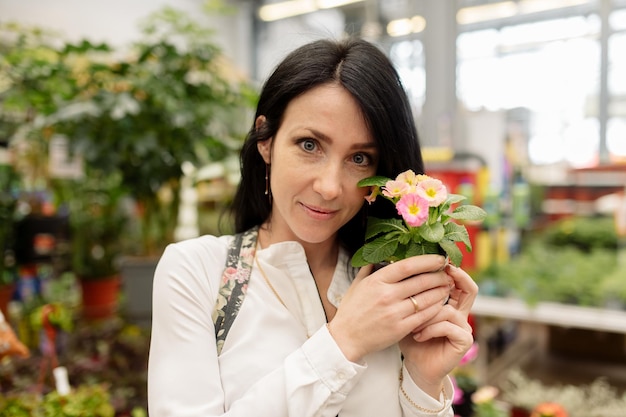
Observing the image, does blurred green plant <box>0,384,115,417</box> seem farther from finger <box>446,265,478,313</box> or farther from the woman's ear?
finger <box>446,265,478,313</box>

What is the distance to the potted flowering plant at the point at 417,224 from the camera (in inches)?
37.9

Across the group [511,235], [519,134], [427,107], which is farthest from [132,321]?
[427,107]

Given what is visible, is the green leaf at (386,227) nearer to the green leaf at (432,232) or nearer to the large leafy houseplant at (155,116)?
the green leaf at (432,232)

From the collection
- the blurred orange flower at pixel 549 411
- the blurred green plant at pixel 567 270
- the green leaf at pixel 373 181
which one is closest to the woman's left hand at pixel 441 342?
the green leaf at pixel 373 181

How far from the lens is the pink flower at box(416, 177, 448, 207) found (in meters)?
0.96

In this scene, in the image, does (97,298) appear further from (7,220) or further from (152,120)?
(152,120)

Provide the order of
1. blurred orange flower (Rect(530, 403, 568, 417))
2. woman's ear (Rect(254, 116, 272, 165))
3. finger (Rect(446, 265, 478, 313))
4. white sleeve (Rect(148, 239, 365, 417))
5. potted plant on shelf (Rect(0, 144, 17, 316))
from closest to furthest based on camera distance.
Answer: white sleeve (Rect(148, 239, 365, 417)) → finger (Rect(446, 265, 478, 313)) → woman's ear (Rect(254, 116, 272, 165)) → blurred orange flower (Rect(530, 403, 568, 417)) → potted plant on shelf (Rect(0, 144, 17, 316))

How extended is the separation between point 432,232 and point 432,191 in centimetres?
8

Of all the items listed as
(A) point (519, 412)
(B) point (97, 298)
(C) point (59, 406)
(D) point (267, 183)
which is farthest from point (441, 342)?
(B) point (97, 298)

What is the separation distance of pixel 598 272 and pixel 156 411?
9.23ft

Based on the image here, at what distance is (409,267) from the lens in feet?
3.18

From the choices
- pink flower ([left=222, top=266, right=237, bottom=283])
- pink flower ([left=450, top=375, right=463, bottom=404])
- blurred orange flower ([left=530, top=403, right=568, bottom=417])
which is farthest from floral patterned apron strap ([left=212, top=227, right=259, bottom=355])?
blurred orange flower ([left=530, top=403, right=568, bottom=417])

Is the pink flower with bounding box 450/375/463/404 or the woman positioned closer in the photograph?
the woman

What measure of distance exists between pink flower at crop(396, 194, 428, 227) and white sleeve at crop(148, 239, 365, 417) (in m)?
0.26
